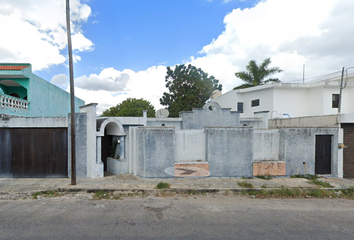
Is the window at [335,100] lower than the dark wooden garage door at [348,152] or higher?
higher

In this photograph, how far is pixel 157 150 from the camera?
7.05 metres

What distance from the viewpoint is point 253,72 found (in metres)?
21.7

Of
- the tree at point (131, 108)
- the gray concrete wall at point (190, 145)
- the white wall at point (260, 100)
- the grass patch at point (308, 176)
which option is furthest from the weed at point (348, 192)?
the tree at point (131, 108)

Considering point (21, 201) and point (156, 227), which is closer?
point (156, 227)

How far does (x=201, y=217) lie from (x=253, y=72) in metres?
21.2

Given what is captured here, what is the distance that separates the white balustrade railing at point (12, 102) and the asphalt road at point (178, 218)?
489cm

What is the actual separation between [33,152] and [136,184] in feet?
14.8

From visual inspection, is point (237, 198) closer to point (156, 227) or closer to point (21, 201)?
point (156, 227)

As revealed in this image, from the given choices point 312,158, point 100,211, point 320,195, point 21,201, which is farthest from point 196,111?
point 21,201

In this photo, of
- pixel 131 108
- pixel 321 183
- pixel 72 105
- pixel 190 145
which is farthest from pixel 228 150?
pixel 131 108

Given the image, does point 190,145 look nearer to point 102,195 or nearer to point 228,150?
point 228,150

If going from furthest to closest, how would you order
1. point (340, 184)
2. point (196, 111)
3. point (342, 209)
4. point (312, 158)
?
point (196, 111) < point (312, 158) < point (340, 184) < point (342, 209)

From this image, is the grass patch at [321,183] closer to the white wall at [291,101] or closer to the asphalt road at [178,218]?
the asphalt road at [178,218]

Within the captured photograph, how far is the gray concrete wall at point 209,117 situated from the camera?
11242mm
